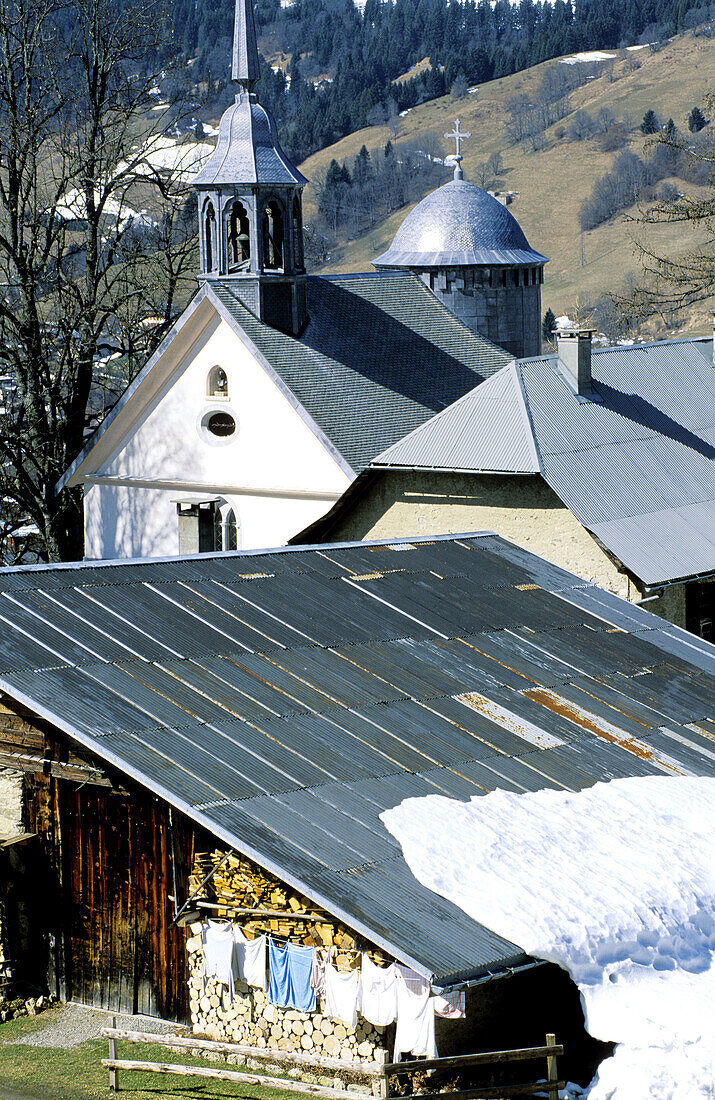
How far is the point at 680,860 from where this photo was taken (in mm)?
13344

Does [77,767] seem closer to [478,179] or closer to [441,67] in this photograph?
[478,179]

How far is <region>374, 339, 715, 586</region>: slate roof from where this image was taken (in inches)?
933

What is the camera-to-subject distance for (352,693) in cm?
1580

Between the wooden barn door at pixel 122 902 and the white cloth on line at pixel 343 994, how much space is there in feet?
6.34

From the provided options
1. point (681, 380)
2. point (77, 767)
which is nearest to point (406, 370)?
point (681, 380)

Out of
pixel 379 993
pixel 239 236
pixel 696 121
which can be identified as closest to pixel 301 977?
pixel 379 993

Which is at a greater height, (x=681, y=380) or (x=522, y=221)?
(x=522, y=221)

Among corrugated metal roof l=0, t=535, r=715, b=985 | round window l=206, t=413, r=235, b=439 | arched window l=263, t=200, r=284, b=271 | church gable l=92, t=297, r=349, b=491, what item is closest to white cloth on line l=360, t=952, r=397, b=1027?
corrugated metal roof l=0, t=535, r=715, b=985

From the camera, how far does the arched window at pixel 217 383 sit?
32.4 m

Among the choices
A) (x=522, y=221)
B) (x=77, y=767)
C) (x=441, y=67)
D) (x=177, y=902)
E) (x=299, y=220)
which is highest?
(x=441, y=67)

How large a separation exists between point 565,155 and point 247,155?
404 ft

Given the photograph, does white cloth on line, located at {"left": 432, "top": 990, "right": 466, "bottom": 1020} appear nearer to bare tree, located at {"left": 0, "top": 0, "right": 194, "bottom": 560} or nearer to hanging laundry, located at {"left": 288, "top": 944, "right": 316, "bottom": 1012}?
hanging laundry, located at {"left": 288, "top": 944, "right": 316, "bottom": 1012}

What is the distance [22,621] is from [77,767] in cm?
160

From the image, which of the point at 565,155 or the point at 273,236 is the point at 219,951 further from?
the point at 565,155
